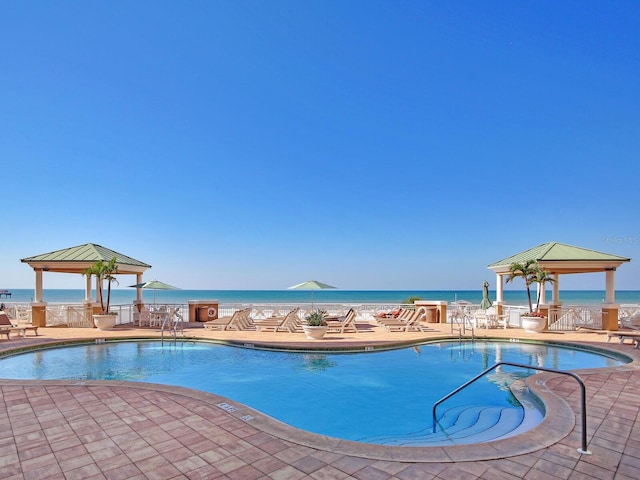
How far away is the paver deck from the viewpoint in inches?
119

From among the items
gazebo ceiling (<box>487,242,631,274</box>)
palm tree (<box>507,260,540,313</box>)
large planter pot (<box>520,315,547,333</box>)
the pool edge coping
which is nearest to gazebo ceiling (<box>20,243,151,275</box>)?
the pool edge coping

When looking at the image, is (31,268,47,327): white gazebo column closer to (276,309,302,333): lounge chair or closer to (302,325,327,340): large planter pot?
(276,309,302,333): lounge chair

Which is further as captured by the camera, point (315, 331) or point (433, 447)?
point (315, 331)

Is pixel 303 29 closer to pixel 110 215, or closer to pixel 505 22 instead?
pixel 505 22

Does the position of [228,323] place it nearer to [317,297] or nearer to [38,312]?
[38,312]

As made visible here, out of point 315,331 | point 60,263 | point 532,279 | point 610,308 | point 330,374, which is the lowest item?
point 330,374

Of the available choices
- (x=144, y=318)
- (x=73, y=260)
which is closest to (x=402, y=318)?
(x=144, y=318)

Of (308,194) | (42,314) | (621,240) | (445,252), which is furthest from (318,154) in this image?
(445,252)

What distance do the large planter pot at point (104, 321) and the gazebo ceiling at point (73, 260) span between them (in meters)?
1.93

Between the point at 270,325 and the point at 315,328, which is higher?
the point at 315,328

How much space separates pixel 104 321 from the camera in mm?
13281

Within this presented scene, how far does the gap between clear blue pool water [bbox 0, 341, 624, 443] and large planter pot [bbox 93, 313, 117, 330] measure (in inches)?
119

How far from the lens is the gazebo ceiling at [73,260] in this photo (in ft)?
45.3

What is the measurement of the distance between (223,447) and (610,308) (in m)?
14.7
